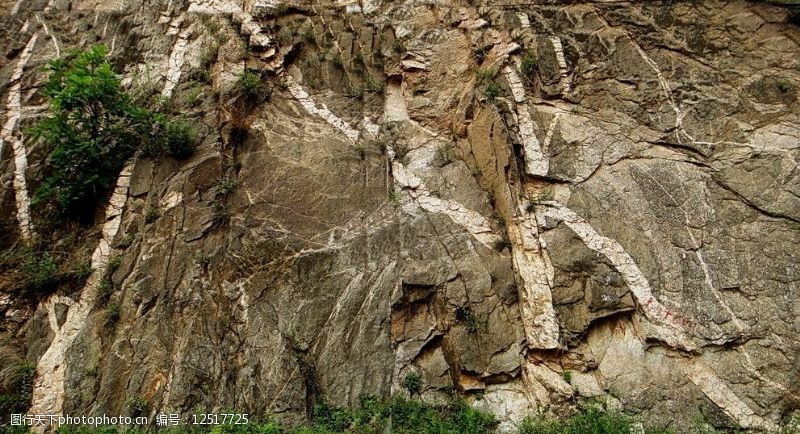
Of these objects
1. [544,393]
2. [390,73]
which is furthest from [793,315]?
[390,73]

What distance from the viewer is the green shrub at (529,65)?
8.67 metres

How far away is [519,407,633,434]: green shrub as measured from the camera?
6.22m

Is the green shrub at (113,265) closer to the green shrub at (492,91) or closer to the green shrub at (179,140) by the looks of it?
the green shrub at (179,140)

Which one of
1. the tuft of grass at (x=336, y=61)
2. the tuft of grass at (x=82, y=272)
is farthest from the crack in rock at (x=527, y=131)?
the tuft of grass at (x=82, y=272)

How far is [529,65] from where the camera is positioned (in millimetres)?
A: 8664

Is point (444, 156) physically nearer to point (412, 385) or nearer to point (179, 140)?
point (412, 385)

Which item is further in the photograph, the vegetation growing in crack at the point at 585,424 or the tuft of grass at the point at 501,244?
the tuft of grass at the point at 501,244

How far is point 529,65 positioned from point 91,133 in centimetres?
839

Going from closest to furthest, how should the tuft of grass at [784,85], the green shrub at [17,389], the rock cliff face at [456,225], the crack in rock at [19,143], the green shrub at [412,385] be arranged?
the green shrub at [17,389] < the rock cliff face at [456,225] < the green shrub at [412,385] < the tuft of grass at [784,85] < the crack in rock at [19,143]

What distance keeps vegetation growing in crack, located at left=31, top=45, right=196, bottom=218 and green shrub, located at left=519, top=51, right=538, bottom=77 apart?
6.56 meters

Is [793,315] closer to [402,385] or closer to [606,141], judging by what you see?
[606,141]

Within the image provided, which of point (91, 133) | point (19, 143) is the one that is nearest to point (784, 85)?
point (91, 133)

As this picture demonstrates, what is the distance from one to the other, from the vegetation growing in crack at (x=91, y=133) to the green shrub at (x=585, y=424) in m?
7.55

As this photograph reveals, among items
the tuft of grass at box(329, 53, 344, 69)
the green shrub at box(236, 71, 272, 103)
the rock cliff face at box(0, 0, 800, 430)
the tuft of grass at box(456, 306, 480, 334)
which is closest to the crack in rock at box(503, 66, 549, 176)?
the rock cliff face at box(0, 0, 800, 430)
